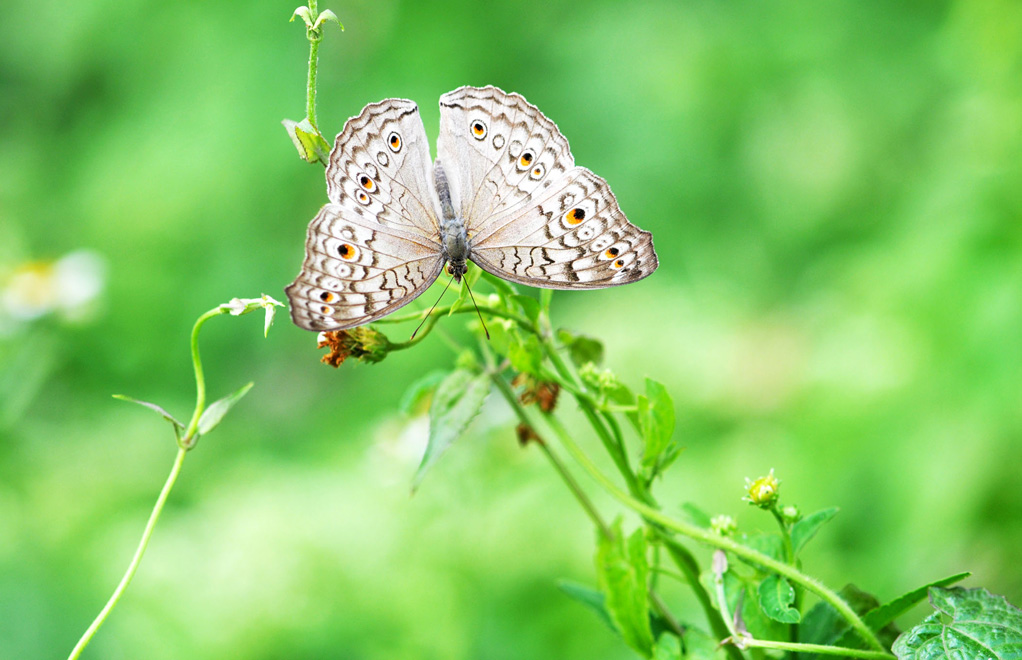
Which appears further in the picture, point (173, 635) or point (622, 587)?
point (173, 635)

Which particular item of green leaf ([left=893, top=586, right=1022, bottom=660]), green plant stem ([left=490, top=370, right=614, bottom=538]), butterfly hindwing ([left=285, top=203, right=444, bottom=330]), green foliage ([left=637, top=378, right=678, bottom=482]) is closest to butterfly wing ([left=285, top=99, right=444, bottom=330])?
butterfly hindwing ([left=285, top=203, right=444, bottom=330])

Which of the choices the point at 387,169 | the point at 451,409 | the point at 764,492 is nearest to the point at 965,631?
the point at 764,492

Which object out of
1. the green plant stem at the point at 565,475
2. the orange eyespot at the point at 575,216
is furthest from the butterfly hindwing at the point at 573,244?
the green plant stem at the point at 565,475

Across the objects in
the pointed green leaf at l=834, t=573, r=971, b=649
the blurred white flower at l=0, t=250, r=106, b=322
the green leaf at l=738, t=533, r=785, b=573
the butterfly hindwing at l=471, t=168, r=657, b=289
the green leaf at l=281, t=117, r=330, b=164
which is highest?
the blurred white flower at l=0, t=250, r=106, b=322

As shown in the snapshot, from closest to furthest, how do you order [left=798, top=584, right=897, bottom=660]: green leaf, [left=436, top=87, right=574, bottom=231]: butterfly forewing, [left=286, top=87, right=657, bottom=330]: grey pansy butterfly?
[left=798, top=584, right=897, bottom=660]: green leaf, [left=286, top=87, right=657, bottom=330]: grey pansy butterfly, [left=436, top=87, right=574, bottom=231]: butterfly forewing

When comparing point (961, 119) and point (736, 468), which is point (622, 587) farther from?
point (961, 119)

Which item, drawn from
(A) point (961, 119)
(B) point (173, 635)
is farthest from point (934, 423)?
(B) point (173, 635)

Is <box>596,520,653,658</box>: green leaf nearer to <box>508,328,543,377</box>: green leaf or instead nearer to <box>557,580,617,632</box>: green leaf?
<box>557,580,617,632</box>: green leaf

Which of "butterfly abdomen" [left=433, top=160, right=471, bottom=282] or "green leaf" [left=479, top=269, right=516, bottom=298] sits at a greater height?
"butterfly abdomen" [left=433, top=160, right=471, bottom=282]
